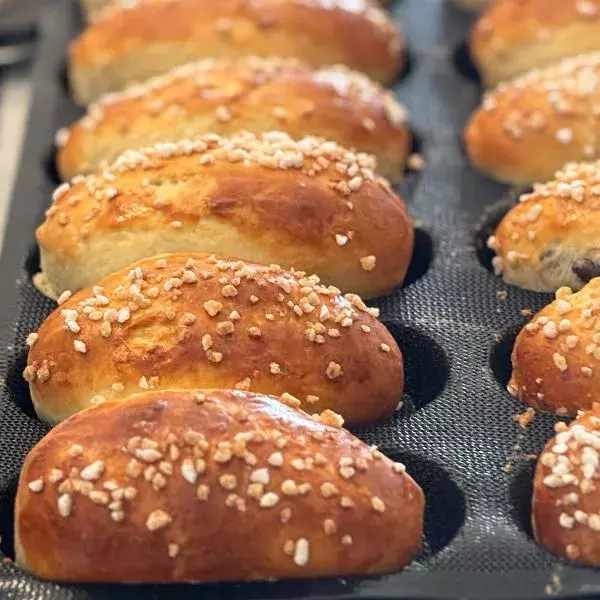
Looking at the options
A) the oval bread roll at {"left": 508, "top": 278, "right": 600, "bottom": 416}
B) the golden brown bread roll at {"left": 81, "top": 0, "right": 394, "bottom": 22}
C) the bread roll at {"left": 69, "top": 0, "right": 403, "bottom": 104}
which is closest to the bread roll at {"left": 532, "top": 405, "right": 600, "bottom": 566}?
the oval bread roll at {"left": 508, "top": 278, "right": 600, "bottom": 416}

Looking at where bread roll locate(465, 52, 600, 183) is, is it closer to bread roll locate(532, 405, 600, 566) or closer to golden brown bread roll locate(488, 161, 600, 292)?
golden brown bread roll locate(488, 161, 600, 292)

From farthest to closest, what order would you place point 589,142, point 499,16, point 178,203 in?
point 499,16
point 589,142
point 178,203

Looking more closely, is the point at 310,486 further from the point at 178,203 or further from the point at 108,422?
the point at 178,203

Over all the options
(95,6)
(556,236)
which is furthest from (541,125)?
(95,6)

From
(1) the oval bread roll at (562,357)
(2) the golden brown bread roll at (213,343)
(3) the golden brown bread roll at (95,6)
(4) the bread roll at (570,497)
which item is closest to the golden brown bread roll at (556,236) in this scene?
(1) the oval bread roll at (562,357)

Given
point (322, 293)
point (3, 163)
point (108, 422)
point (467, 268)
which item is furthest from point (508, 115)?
point (3, 163)

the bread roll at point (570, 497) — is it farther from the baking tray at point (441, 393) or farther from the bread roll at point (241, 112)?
the bread roll at point (241, 112)

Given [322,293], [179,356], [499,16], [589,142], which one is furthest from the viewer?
[499,16]
